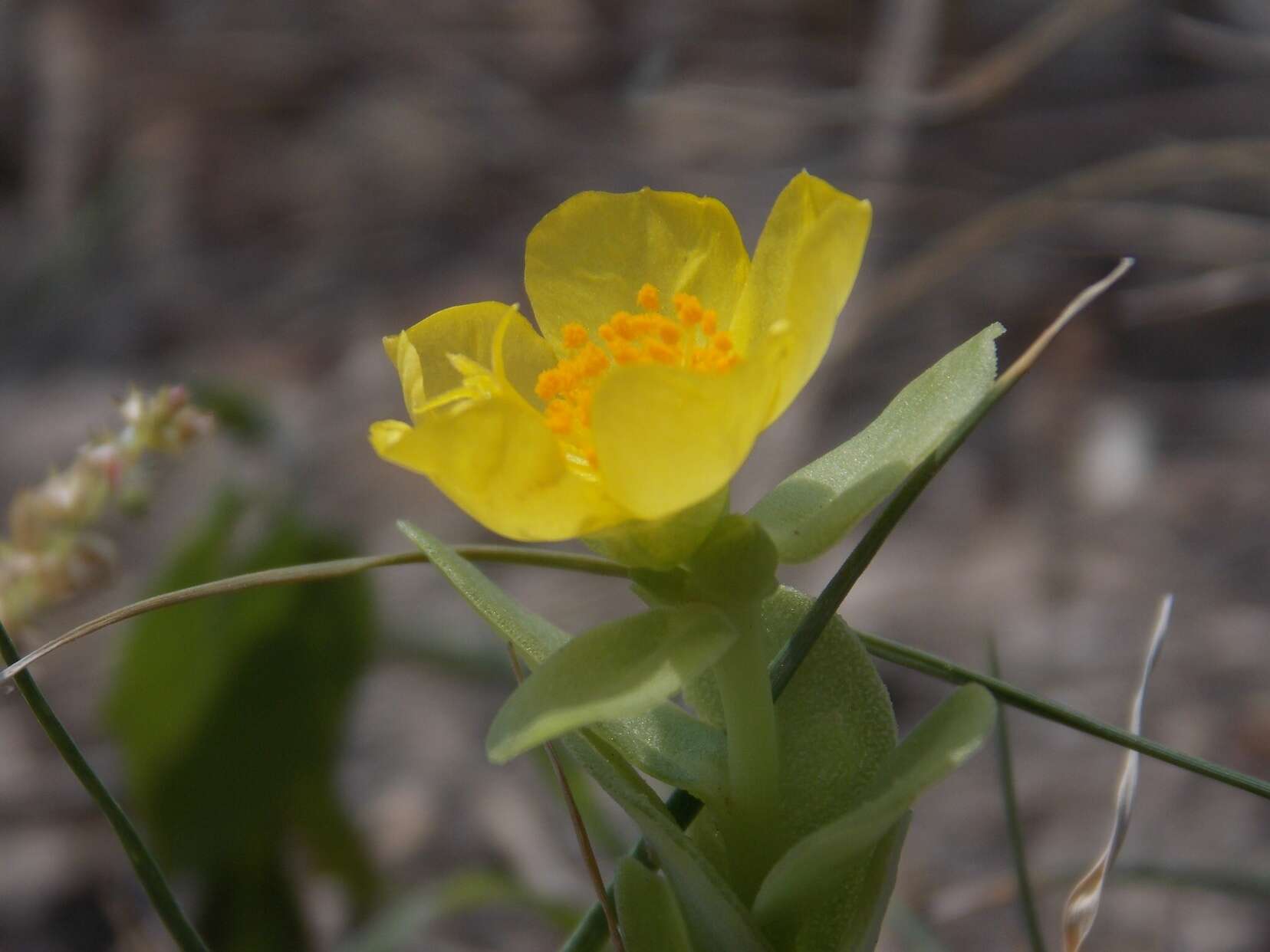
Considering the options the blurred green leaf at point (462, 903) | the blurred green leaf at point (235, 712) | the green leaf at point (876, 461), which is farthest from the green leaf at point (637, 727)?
the blurred green leaf at point (235, 712)

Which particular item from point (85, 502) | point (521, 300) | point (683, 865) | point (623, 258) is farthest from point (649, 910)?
point (521, 300)

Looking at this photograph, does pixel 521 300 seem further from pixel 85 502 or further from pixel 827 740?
pixel 827 740

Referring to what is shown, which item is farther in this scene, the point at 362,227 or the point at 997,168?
the point at 362,227

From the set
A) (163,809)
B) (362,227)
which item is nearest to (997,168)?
(362,227)

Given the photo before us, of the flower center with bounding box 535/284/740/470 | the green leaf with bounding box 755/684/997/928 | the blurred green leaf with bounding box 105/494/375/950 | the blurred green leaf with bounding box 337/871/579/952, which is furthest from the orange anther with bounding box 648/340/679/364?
the blurred green leaf with bounding box 105/494/375/950

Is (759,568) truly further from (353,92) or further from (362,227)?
(353,92)

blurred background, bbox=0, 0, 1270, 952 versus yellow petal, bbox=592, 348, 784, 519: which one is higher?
yellow petal, bbox=592, 348, 784, 519

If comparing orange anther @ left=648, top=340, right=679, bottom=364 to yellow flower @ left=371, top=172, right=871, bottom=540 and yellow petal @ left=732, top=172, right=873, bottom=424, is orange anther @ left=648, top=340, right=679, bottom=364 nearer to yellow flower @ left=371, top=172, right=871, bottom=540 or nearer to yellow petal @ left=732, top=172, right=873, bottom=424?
yellow flower @ left=371, top=172, right=871, bottom=540
